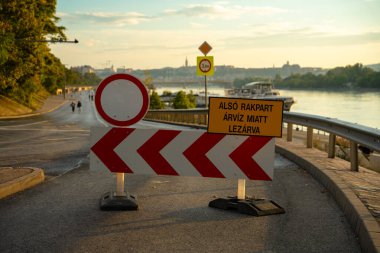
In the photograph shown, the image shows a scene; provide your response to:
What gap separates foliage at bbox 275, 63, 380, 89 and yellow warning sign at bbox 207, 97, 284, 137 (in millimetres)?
133247

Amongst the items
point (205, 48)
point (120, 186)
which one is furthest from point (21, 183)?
point (205, 48)

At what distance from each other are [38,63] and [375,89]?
339 ft

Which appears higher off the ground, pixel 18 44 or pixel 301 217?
pixel 18 44

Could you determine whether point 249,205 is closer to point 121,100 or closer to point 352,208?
point 352,208

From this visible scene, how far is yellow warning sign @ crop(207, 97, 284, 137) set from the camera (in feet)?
20.5

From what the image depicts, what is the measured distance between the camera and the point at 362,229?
4871mm

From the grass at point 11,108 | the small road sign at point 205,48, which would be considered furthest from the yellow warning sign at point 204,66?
the grass at point 11,108

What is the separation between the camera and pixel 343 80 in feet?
516

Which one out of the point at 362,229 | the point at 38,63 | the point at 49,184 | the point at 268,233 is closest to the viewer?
the point at 362,229

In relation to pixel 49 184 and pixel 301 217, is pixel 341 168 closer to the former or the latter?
pixel 301 217

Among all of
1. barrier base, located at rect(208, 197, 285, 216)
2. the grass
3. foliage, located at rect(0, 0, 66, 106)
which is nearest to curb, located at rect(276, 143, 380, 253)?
barrier base, located at rect(208, 197, 285, 216)

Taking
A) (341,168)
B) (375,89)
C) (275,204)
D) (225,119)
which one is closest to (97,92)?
(225,119)

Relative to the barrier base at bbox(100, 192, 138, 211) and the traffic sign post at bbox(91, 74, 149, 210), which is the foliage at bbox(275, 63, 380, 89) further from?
the barrier base at bbox(100, 192, 138, 211)

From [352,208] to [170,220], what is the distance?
1.92 m
